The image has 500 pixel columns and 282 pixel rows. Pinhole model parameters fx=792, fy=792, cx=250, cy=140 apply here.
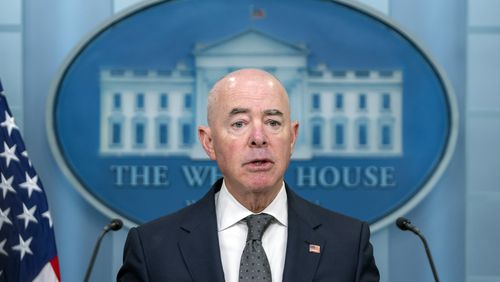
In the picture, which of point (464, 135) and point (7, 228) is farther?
point (464, 135)

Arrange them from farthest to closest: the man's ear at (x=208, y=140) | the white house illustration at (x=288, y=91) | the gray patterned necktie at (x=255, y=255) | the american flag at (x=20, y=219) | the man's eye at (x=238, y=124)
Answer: the white house illustration at (x=288, y=91)
the american flag at (x=20, y=219)
the man's ear at (x=208, y=140)
the man's eye at (x=238, y=124)
the gray patterned necktie at (x=255, y=255)

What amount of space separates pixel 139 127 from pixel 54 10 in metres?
0.69

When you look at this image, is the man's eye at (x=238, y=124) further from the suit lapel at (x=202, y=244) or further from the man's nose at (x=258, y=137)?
the suit lapel at (x=202, y=244)

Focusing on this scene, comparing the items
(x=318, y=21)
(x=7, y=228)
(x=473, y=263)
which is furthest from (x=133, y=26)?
(x=473, y=263)

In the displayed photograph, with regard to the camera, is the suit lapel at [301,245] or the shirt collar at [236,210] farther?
the shirt collar at [236,210]

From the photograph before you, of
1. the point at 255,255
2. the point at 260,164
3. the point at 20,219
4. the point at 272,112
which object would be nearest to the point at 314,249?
the point at 255,255

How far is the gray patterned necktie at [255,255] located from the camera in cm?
194

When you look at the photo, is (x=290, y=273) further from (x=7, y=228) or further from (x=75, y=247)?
(x=75, y=247)

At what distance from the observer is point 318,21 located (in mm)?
3789

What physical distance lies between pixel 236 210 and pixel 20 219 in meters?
1.47

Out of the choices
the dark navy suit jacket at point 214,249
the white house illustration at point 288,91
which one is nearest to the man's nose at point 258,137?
the dark navy suit jacket at point 214,249

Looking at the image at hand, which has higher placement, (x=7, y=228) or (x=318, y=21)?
(x=318, y=21)

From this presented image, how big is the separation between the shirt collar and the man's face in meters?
0.05

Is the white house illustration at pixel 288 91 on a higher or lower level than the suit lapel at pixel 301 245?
higher
